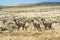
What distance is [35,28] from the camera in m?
28.6

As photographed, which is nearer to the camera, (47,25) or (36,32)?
(36,32)

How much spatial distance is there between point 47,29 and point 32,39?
6187 millimetres

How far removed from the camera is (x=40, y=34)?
2536cm

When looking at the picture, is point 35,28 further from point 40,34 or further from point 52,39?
point 52,39

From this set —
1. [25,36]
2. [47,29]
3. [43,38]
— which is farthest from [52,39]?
[47,29]

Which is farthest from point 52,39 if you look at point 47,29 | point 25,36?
point 47,29

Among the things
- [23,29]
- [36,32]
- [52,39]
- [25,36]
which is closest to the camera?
[52,39]

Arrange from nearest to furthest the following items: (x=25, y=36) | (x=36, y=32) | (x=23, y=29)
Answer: (x=25, y=36)
(x=36, y=32)
(x=23, y=29)

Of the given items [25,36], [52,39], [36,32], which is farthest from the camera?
[36,32]

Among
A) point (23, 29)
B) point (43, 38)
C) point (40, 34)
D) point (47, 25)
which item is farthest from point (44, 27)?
point (43, 38)

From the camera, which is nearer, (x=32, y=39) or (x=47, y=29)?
(x=32, y=39)

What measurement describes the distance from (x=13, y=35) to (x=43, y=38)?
129 inches

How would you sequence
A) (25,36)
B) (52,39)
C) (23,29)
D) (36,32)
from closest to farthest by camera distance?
1. (52,39)
2. (25,36)
3. (36,32)
4. (23,29)

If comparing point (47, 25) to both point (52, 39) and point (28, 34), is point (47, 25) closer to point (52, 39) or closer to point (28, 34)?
point (28, 34)
